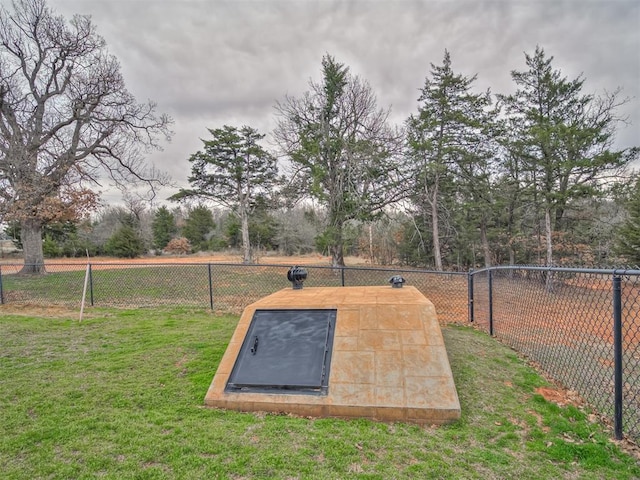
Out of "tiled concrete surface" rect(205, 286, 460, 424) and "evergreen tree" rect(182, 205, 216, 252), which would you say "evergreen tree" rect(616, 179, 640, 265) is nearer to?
"tiled concrete surface" rect(205, 286, 460, 424)

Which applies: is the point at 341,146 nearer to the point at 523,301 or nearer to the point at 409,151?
the point at 409,151

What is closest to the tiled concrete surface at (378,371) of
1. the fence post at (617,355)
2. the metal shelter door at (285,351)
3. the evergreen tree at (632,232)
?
the metal shelter door at (285,351)

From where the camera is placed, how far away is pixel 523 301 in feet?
15.6

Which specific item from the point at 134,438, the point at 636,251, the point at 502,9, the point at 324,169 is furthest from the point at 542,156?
the point at 134,438

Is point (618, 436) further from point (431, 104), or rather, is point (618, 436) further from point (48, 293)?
point (431, 104)

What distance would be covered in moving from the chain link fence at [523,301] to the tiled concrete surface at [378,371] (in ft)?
4.04

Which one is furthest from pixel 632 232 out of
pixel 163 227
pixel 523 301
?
pixel 163 227

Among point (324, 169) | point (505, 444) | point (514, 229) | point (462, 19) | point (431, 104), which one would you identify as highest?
point (431, 104)

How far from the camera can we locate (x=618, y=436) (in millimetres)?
2225

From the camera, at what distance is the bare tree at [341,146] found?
45.9 feet

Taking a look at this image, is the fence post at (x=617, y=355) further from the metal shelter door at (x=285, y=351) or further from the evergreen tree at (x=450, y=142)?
the evergreen tree at (x=450, y=142)

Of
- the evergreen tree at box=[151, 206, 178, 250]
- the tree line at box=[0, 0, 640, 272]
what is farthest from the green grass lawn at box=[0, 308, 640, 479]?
the evergreen tree at box=[151, 206, 178, 250]

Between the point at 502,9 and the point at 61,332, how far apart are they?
39.4 feet

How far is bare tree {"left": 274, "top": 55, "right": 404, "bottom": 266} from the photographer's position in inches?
551
